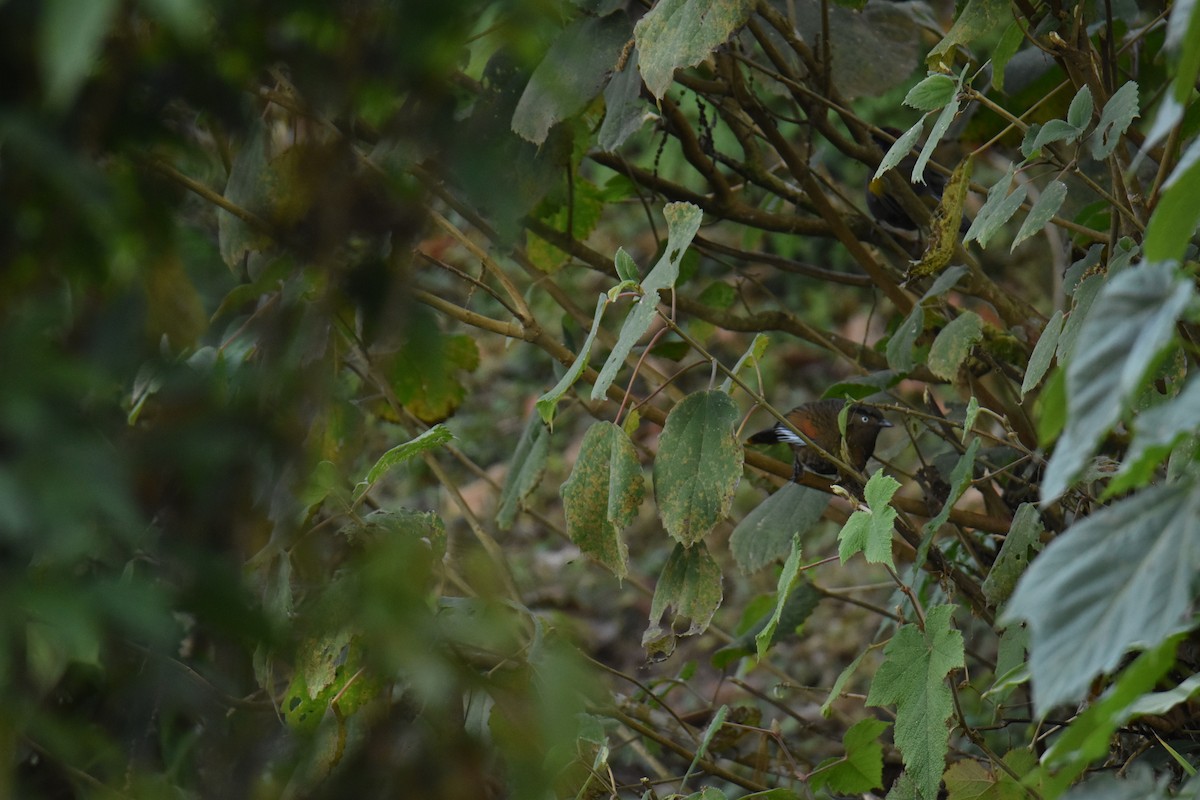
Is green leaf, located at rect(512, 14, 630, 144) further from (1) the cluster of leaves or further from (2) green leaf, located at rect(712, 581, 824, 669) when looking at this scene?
(2) green leaf, located at rect(712, 581, 824, 669)

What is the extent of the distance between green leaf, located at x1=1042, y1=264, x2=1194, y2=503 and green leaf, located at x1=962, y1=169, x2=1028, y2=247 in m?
0.58

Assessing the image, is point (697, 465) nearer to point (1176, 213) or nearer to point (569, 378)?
point (569, 378)

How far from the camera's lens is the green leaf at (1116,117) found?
48.6 inches

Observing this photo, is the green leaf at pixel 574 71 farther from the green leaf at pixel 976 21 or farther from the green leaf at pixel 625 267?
the green leaf at pixel 976 21

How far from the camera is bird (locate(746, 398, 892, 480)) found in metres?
1.75

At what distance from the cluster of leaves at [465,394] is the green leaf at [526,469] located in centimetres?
1

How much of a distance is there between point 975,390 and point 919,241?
283mm

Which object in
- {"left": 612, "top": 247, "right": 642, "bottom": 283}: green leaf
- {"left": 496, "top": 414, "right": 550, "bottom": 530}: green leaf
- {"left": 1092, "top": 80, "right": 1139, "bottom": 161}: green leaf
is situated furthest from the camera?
{"left": 496, "top": 414, "right": 550, "bottom": 530}: green leaf

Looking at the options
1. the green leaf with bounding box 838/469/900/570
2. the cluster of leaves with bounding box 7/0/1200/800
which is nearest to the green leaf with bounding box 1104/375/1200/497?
the cluster of leaves with bounding box 7/0/1200/800

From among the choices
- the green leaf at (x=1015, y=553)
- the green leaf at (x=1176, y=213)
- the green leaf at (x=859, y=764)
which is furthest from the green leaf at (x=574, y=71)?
the green leaf at (x=1176, y=213)

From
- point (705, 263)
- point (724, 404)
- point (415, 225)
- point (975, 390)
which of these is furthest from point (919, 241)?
point (705, 263)

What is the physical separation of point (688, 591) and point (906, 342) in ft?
1.64

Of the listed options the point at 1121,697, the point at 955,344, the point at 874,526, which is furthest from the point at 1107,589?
the point at 955,344

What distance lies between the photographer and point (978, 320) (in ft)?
5.20
